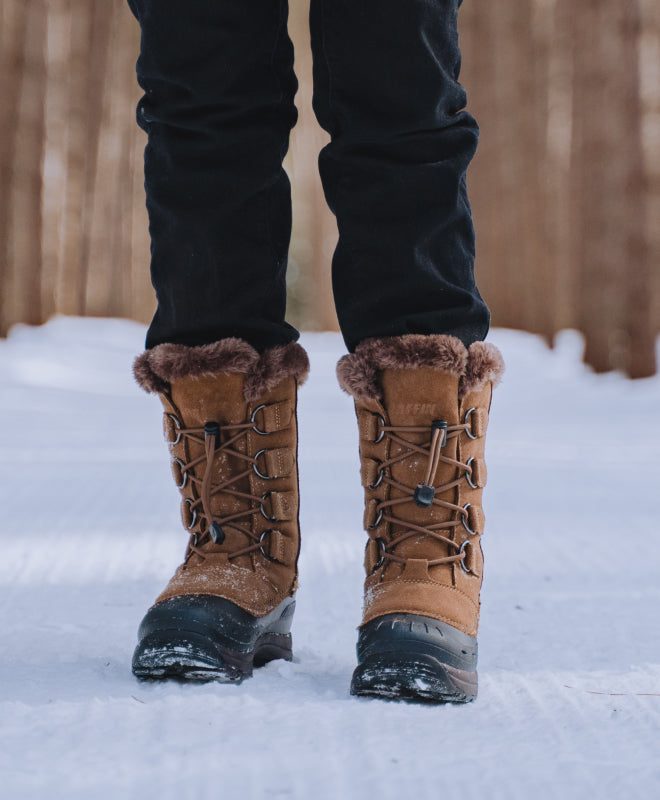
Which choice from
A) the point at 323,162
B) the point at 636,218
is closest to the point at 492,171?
the point at 636,218

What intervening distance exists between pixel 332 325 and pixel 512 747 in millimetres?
3880

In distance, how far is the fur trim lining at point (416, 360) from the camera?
1.73ft

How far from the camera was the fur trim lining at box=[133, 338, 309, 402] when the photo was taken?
0.56 metres

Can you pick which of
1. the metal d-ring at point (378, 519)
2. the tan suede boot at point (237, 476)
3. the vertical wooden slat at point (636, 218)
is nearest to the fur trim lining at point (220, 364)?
the tan suede boot at point (237, 476)

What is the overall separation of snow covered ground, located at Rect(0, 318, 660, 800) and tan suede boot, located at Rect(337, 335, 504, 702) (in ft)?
0.20

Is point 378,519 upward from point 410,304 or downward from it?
downward

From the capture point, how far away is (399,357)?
0.53 metres

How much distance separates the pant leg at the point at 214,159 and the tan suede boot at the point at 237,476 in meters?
0.03

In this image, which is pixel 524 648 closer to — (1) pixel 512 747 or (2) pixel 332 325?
(1) pixel 512 747

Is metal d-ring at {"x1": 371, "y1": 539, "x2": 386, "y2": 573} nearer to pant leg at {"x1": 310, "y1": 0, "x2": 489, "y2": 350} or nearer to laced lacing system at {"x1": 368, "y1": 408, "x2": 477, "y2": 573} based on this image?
laced lacing system at {"x1": 368, "y1": 408, "x2": 477, "y2": 573}

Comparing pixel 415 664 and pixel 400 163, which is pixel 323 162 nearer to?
pixel 400 163

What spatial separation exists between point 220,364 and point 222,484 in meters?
0.09

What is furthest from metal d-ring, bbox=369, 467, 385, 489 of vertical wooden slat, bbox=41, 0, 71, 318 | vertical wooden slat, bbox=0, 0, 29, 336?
vertical wooden slat, bbox=41, 0, 71, 318

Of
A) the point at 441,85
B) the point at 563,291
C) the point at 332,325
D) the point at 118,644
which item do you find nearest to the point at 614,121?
the point at 563,291
